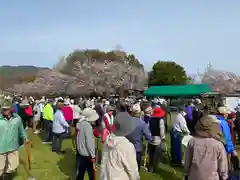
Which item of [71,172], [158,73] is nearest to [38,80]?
[158,73]

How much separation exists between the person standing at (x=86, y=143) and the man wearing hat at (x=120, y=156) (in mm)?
2321

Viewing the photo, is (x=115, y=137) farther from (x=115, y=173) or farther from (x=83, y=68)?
(x=83, y=68)

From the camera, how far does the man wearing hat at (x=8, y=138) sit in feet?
22.9

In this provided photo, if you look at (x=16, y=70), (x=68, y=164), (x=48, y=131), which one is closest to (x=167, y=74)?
(x=16, y=70)

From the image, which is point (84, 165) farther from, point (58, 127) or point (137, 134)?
point (58, 127)

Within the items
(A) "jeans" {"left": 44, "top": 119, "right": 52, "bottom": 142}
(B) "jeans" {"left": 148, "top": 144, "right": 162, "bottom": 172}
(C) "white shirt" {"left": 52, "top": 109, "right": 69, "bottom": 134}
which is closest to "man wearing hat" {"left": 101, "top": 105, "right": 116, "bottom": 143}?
(B) "jeans" {"left": 148, "top": 144, "right": 162, "bottom": 172}

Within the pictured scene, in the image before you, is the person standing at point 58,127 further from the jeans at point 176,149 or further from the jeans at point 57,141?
the jeans at point 176,149

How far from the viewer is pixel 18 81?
71062mm

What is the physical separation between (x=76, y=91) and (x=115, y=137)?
49.7 meters

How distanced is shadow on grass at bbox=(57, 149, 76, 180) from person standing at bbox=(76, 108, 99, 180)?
1.77 m

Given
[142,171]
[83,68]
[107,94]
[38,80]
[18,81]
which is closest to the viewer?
[142,171]

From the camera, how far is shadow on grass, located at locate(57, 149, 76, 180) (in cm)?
859

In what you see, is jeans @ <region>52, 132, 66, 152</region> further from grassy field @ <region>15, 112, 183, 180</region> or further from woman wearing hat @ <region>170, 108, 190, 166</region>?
woman wearing hat @ <region>170, 108, 190, 166</region>

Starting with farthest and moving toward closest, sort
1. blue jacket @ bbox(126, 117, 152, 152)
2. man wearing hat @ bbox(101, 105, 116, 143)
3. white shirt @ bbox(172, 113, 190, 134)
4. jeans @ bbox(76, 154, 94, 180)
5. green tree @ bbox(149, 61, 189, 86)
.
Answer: green tree @ bbox(149, 61, 189, 86), white shirt @ bbox(172, 113, 190, 134), blue jacket @ bbox(126, 117, 152, 152), jeans @ bbox(76, 154, 94, 180), man wearing hat @ bbox(101, 105, 116, 143)
